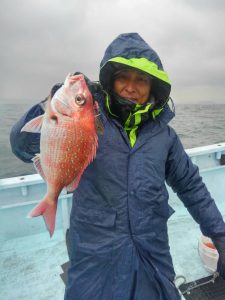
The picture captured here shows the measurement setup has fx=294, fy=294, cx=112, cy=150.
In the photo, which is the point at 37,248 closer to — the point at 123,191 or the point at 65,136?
the point at 123,191

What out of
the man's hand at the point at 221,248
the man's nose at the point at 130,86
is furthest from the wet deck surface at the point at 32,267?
the man's nose at the point at 130,86

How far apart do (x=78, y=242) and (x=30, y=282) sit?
1637 millimetres

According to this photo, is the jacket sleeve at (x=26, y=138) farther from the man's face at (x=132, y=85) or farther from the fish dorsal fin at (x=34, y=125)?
the man's face at (x=132, y=85)

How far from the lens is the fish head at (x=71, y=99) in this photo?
5.21ft

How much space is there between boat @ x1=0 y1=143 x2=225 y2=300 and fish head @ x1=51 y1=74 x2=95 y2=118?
2.21 meters

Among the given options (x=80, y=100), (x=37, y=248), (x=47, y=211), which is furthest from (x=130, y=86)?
(x=37, y=248)

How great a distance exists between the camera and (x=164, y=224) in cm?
212

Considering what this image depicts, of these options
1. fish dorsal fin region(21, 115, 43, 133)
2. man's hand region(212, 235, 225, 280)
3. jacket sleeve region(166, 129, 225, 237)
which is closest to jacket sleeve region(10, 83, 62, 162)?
fish dorsal fin region(21, 115, 43, 133)

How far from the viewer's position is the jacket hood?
2010 mm

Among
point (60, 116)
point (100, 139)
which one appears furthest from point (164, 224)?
point (60, 116)

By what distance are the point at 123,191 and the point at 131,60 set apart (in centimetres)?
89

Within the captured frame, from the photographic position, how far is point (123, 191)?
1.91m

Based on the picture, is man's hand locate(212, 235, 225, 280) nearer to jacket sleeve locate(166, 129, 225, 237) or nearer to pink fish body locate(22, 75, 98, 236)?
jacket sleeve locate(166, 129, 225, 237)

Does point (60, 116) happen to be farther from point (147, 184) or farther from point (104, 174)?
point (147, 184)
